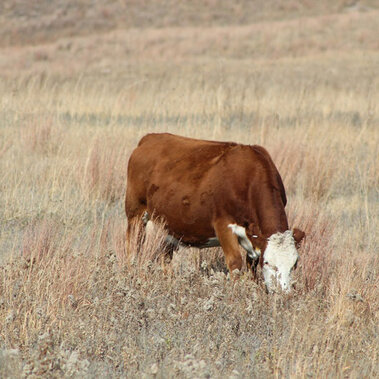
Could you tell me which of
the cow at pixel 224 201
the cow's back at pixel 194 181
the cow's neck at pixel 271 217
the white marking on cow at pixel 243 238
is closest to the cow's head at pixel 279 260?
the cow at pixel 224 201

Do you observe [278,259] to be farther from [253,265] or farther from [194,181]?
[194,181]

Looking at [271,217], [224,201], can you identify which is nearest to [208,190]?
[224,201]

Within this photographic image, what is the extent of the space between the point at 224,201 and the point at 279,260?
2.23 ft

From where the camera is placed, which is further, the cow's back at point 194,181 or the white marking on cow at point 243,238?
the cow's back at point 194,181

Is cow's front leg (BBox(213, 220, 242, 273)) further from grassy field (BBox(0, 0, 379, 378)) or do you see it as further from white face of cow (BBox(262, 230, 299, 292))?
white face of cow (BBox(262, 230, 299, 292))

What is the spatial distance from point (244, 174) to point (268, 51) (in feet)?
82.9

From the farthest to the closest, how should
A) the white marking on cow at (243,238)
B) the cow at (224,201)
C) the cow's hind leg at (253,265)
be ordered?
1. the cow's hind leg at (253,265)
2. the white marking on cow at (243,238)
3. the cow at (224,201)

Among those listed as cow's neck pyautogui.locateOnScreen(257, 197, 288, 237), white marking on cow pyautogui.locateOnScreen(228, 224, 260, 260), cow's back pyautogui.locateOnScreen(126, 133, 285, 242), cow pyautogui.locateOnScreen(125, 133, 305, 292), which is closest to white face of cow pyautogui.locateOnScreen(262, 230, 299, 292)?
cow pyautogui.locateOnScreen(125, 133, 305, 292)

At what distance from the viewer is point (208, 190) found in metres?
4.98

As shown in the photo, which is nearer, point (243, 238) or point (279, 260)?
point (279, 260)

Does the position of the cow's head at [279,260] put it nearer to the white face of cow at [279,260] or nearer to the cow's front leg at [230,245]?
the white face of cow at [279,260]

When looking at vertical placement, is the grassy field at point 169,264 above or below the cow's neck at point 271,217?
below

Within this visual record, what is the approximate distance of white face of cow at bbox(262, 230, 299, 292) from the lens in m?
4.35

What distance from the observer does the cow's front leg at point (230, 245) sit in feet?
15.6
